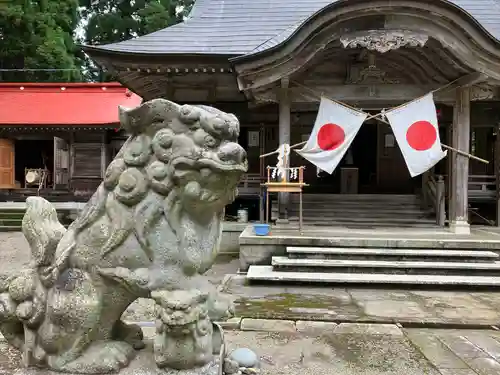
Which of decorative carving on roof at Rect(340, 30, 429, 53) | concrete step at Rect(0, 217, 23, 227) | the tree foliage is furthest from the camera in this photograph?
the tree foliage

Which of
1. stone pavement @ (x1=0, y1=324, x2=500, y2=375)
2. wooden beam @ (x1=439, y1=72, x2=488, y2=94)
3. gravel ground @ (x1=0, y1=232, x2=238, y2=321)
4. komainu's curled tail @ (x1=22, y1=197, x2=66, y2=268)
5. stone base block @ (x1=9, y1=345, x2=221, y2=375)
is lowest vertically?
gravel ground @ (x1=0, y1=232, x2=238, y2=321)

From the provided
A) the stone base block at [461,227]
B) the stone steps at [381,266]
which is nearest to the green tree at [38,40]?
the stone steps at [381,266]

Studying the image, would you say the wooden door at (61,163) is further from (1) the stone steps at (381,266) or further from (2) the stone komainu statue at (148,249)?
(2) the stone komainu statue at (148,249)

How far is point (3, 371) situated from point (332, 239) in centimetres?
617

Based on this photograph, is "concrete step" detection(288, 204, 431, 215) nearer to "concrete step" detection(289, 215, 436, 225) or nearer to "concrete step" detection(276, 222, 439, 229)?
"concrete step" detection(289, 215, 436, 225)

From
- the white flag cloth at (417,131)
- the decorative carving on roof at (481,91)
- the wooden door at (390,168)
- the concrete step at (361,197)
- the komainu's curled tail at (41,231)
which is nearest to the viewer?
the komainu's curled tail at (41,231)

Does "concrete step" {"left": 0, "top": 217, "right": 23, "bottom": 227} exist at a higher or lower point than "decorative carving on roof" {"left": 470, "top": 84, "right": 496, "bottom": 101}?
lower

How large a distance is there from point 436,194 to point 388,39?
4.24 metres

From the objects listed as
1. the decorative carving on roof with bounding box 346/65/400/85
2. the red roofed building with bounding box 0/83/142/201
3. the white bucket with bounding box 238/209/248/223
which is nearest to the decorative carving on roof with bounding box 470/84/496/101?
the decorative carving on roof with bounding box 346/65/400/85

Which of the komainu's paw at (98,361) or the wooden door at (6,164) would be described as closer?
the komainu's paw at (98,361)

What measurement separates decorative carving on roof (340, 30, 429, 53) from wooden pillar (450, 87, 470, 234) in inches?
77.4

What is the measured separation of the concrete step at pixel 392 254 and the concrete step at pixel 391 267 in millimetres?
199

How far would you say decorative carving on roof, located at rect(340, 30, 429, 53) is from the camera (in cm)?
877

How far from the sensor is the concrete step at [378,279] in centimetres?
698
